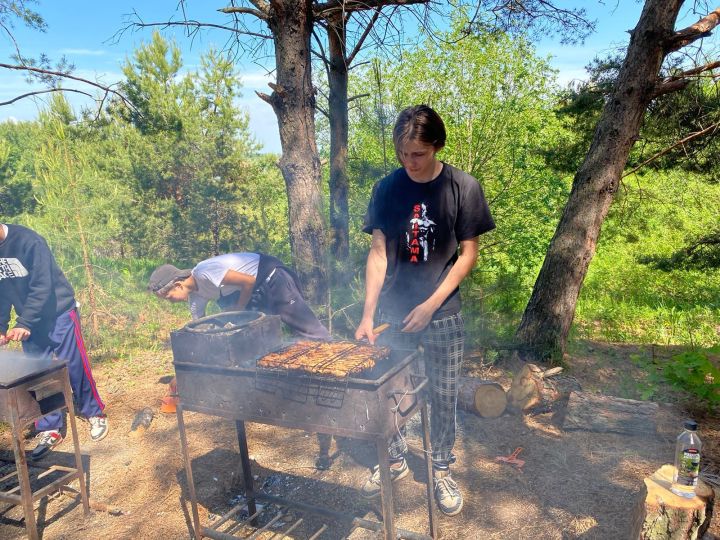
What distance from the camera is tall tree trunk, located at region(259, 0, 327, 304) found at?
221 inches

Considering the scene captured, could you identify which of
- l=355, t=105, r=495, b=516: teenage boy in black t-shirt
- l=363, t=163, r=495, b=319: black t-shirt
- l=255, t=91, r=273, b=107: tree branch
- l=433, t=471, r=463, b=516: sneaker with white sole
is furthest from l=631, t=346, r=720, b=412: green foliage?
l=255, t=91, r=273, b=107: tree branch

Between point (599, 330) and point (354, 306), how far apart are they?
4240 mm

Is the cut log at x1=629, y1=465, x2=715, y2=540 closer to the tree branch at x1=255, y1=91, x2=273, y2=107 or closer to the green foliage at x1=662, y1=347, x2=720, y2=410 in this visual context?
the green foliage at x1=662, y1=347, x2=720, y2=410

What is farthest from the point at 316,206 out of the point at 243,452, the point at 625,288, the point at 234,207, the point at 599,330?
the point at 234,207

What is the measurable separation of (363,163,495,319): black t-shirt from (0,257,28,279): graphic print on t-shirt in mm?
3116

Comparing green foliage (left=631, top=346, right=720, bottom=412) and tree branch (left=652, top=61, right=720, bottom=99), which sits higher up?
tree branch (left=652, top=61, right=720, bottom=99)

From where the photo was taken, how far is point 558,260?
5645mm

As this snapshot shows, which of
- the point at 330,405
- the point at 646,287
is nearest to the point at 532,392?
the point at 330,405

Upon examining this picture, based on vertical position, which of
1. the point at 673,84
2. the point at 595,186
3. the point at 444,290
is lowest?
the point at 444,290

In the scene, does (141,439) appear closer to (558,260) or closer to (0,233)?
(0,233)

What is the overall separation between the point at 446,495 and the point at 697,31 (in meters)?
5.24

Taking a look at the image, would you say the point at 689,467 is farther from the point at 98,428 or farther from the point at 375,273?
the point at 98,428

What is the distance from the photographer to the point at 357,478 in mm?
3646

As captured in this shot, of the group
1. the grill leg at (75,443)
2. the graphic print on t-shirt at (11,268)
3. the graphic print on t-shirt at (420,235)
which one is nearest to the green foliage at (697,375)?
the graphic print on t-shirt at (420,235)
